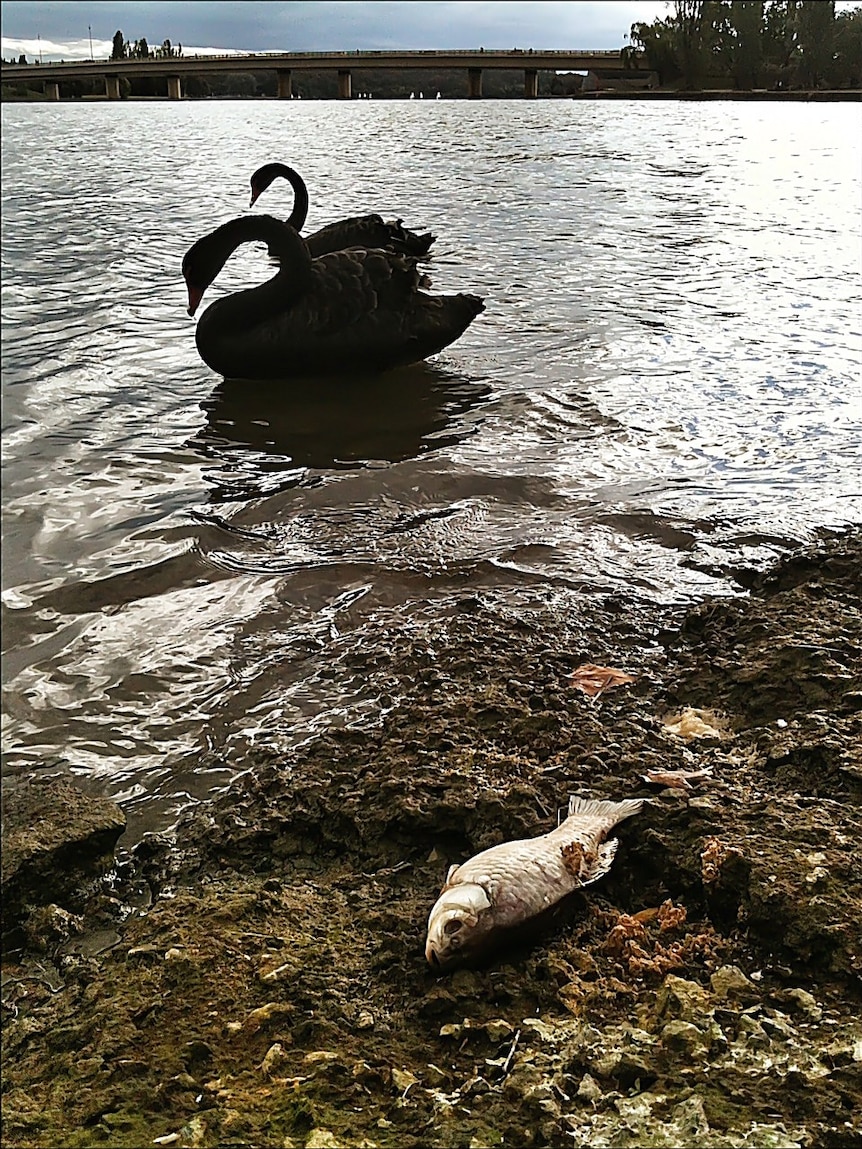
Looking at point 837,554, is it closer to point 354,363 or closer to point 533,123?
point 354,363

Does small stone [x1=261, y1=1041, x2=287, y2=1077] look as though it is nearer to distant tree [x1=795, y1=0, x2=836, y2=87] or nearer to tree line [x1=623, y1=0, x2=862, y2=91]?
tree line [x1=623, y1=0, x2=862, y2=91]

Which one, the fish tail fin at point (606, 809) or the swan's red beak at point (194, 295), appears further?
the swan's red beak at point (194, 295)

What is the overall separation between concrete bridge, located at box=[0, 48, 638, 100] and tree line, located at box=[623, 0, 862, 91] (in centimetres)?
72

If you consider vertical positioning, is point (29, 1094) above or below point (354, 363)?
below

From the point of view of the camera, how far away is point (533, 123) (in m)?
31.9

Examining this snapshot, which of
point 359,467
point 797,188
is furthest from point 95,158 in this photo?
point 359,467

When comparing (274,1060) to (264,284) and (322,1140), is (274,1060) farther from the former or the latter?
(264,284)

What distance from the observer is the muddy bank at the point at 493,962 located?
1.67 metres

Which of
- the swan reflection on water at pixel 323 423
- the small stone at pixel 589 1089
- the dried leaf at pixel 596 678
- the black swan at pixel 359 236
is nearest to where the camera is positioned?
the small stone at pixel 589 1089

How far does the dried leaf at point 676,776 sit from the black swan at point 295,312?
423cm

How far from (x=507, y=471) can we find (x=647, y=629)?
5.65 ft

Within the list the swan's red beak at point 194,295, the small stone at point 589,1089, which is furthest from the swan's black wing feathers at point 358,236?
the small stone at point 589,1089

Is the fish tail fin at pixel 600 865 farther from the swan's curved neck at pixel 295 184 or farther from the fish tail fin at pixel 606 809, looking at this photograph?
the swan's curved neck at pixel 295 184

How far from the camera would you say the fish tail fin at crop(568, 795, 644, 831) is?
251 centimetres
